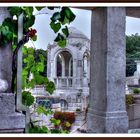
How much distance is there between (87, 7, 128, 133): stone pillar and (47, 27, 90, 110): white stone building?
9.42m

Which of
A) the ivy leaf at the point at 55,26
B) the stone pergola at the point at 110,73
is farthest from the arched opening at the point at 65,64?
the ivy leaf at the point at 55,26

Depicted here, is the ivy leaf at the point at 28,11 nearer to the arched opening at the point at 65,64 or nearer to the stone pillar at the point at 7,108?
the stone pillar at the point at 7,108

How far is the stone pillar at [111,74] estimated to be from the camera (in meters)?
3.39

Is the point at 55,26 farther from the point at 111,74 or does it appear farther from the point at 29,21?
the point at 111,74

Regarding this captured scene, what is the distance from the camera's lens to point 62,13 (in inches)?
84.7

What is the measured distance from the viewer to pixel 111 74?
11.2ft

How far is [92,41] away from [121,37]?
47cm

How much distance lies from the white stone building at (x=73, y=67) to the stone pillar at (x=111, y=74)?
9425 millimetres

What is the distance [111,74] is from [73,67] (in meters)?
12.1

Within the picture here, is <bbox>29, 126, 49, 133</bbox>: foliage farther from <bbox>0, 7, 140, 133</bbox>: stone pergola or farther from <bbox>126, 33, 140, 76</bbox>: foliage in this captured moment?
<bbox>126, 33, 140, 76</bbox>: foliage

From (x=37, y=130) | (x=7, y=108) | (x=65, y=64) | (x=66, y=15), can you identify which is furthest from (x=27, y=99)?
(x=65, y=64)

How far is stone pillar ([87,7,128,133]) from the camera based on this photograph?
3.39 m

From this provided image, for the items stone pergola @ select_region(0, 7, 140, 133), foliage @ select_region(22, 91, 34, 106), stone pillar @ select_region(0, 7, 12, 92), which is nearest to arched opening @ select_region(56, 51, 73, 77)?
stone pergola @ select_region(0, 7, 140, 133)

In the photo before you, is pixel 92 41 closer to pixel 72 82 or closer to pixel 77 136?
pixel 77 136
